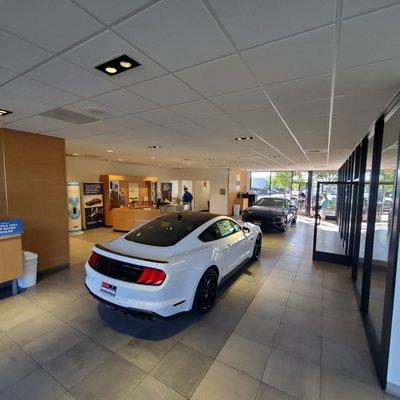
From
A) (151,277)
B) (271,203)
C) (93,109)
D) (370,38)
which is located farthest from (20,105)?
(271,203)

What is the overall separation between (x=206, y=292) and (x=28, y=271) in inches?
118

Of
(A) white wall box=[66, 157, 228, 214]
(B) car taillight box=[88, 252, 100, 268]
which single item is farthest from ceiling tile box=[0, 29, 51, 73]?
(A) white wall box=[66, 157, 228, 214]

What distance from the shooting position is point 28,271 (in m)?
3.75

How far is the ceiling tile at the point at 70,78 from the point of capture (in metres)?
1.75

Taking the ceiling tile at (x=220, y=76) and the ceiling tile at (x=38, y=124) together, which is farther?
the ceiling tile at (x=38, y=124)

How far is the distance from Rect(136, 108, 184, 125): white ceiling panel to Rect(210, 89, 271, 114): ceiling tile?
0.68 metres

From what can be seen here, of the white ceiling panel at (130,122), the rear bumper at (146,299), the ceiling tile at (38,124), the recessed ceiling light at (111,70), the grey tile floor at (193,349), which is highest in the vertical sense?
the recessed ceiling light at (111,70)

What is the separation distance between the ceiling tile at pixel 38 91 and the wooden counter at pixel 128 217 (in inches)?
233

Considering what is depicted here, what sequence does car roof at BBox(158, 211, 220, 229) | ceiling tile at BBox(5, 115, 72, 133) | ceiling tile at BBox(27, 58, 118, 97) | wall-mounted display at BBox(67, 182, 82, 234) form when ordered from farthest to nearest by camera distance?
wall-mounted display at BBox(67, 182, 82, 234) → car roof at BBox(158, 211, 220, 229) → ceiling tile at BBox(5, 115, 72, 133) → ceiling tile at BBox(27, 58, 118, 97)

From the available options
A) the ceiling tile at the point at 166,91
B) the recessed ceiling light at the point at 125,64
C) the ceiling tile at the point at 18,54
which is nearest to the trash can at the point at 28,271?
the ceiling tile at the point at 18,54

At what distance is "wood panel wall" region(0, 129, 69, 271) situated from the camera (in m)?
3.79

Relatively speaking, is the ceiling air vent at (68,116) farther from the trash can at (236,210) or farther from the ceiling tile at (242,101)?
the trash can at (236,210)

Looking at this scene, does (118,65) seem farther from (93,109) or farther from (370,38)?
(370,38)

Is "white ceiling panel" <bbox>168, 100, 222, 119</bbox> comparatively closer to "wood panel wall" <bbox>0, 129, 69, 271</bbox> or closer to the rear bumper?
the rear bumper
